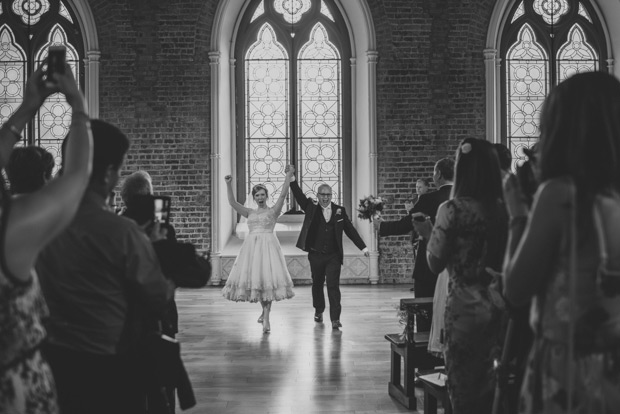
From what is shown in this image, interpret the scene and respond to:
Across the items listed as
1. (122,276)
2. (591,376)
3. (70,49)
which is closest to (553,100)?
(591,376)

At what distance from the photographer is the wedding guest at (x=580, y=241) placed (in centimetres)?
163

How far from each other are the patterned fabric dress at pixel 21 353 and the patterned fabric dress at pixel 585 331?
123 cm

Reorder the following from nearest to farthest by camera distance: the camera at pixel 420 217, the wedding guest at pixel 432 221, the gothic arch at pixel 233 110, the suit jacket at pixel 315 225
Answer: the camera at pixel 420 217
the wedding guest at pixel 432 221
the suit jacket at pixel 315 225
the gothic arch at pixel 233 110

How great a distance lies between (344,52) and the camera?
11523 millimetres

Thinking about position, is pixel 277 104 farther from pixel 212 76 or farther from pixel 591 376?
pixel 591 376

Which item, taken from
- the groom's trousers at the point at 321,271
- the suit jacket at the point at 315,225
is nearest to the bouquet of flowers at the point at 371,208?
the suit jacket at the point at 315,225

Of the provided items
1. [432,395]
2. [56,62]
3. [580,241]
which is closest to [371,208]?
[432,395]

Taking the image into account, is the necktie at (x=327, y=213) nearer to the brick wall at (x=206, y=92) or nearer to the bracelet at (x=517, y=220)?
the brick wall at (x=206, y=92)

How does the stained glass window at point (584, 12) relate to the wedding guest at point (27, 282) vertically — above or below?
above

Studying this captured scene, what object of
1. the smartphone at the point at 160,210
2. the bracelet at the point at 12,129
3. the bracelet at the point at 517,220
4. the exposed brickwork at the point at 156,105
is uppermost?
the exposed brickwork at the point at 156,105

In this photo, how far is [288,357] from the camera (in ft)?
19.6

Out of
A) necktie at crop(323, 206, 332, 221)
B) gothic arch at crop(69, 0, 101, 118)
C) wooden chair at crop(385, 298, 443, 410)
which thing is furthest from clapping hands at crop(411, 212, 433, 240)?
gothic arch at crop(69, 0, 101, 118)

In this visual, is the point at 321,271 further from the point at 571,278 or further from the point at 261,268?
the point at 571,278

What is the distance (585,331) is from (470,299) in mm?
1290
